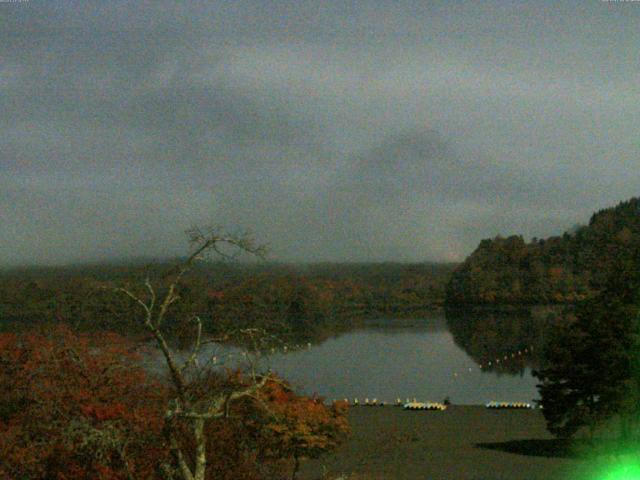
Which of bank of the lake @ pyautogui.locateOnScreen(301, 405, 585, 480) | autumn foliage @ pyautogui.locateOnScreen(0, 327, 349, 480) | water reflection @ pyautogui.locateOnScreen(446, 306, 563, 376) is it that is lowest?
water reflection @ pyautogui.locateOnScreen(446, 306, 563, 376)

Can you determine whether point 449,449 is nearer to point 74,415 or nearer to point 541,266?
point 74,415

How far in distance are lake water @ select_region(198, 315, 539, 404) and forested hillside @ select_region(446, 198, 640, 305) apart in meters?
42.5

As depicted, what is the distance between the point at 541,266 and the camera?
135250 millimetres

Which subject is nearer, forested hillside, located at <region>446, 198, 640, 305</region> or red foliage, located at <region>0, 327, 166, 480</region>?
red foliage, located at <region>0, 327, 166, 480</region>

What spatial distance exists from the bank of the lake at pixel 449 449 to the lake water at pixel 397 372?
3.69 m

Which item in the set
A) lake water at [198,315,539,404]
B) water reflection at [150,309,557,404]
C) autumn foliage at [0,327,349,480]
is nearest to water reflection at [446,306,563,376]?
water reflection at [150,309,557,404]

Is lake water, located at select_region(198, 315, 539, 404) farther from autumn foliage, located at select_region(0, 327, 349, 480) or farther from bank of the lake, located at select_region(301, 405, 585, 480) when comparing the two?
autumn foliage, located at select_region(0, 327, 349, 480)

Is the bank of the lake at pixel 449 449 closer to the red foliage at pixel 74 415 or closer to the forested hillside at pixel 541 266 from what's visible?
the red foliage at pixel 74 415

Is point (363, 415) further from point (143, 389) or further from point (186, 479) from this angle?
point (186, 479)

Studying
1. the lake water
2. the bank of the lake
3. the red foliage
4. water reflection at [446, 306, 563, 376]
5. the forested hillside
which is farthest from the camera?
the forested hillside

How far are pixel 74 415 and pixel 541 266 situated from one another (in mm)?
132238

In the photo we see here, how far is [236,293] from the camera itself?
107 metres

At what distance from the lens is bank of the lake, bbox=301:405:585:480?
18797 mm

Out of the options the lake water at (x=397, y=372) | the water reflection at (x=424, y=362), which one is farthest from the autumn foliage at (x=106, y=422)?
the lake water at (x=397, y=372)
